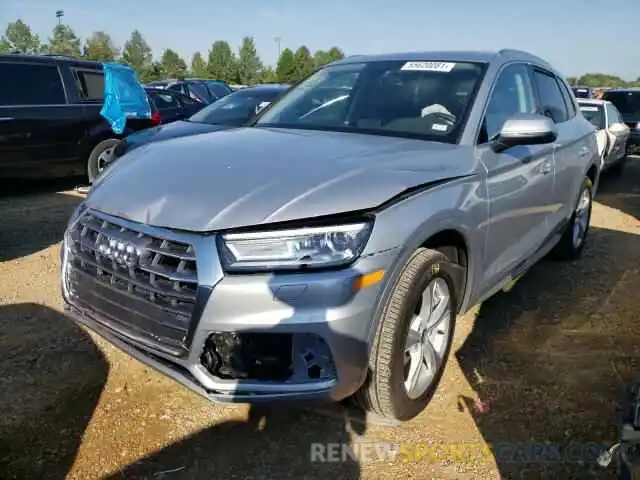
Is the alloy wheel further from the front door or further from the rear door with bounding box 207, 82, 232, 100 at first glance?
the rear door with bounding box 207, 82, 232, 100

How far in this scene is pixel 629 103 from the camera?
13.5 meters

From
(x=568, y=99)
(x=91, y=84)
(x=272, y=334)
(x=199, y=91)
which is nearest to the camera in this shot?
(x=272, y=334)

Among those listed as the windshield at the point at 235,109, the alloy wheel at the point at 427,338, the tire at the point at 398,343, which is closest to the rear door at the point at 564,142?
the alloy wheel at the point at 427,338

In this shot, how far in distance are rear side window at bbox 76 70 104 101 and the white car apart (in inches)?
295

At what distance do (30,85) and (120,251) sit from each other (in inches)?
249

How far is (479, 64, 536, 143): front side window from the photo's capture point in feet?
10.7

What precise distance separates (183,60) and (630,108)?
67.0 metres

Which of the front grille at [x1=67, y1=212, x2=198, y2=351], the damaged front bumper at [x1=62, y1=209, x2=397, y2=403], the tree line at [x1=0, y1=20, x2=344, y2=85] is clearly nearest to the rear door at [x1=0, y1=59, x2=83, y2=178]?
the front grille at [x1=67, y1=212, x2=198, y2=351]

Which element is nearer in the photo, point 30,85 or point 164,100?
point 30,85

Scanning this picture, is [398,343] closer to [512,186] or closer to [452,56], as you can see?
[512,186]

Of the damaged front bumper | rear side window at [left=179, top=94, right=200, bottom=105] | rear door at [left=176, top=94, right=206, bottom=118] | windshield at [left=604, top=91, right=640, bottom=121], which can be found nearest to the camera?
the damaged front bumper

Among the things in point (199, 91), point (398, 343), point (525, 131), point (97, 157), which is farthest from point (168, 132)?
point (199, 91)

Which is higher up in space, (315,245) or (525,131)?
(525,131)

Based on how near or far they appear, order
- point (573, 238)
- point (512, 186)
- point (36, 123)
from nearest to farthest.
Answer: point (512, 186)
point (573, 238)
point (36, 123)
